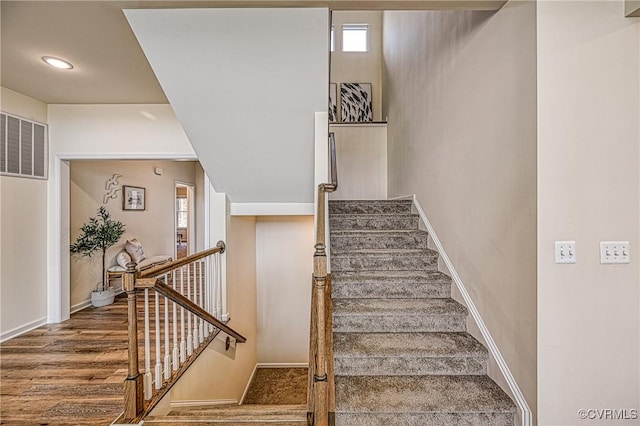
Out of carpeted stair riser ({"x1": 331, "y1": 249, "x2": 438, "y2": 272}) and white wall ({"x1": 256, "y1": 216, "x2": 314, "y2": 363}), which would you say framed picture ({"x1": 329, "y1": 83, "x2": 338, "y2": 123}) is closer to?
white wall ({"x1": 256, "y1": 216, "x2": 314, "y2": 363})

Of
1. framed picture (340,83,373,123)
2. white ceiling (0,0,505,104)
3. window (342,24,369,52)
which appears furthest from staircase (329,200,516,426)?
window (342,24,369,52)

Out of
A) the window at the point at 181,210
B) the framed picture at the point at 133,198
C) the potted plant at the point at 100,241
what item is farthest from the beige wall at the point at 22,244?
the window at the point at 181,210

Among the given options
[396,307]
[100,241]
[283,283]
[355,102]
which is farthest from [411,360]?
[355,102]

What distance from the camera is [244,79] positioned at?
Answer: 2645 millimetres

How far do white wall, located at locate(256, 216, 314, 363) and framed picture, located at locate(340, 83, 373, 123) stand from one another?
2075mm

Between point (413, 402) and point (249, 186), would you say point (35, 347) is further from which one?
point (413, 402)

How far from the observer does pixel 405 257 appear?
10.8 ft

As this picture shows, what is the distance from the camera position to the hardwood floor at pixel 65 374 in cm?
228

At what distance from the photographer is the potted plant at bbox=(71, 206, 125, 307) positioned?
4.64 m

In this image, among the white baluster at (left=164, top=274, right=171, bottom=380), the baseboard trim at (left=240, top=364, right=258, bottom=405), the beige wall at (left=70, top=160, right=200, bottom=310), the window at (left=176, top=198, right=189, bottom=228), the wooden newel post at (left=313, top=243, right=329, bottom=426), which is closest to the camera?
the wooden newel post at (left=313, top=243, right=329, bottom=426)

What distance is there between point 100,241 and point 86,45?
2927 mm

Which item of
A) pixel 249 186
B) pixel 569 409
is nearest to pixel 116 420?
pixel 249 186

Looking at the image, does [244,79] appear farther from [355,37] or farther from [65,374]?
[355,37]

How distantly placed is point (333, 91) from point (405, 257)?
4.05 metres
